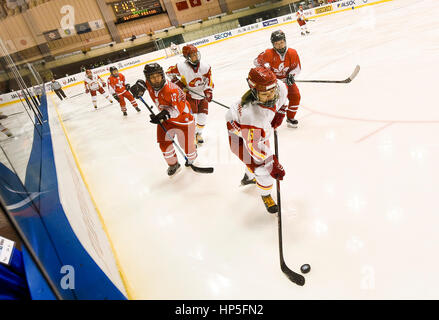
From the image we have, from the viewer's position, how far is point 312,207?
76.7 inches

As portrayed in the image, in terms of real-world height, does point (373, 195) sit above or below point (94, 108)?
below

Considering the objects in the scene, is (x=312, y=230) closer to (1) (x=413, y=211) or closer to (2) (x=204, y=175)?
(1) (x=413, y=211)

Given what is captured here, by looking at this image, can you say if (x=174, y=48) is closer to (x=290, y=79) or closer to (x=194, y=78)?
(x=194, y=78)

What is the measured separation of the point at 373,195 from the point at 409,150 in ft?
2.37

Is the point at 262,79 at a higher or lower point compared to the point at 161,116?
higher

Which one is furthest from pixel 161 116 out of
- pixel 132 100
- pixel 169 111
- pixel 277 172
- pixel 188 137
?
pixel 132 100

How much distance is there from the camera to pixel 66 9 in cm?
1808

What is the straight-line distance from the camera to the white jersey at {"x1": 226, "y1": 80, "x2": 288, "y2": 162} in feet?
5.72

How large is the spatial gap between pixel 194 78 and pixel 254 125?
184cm

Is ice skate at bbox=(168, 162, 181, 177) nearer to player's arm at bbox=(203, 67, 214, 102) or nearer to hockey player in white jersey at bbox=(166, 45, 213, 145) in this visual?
hockey player in white jersey at bbox=(166, 45, 213, 145)

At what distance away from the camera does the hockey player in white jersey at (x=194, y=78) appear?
10.4 feet

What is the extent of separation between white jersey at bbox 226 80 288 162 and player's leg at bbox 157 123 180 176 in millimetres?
1134

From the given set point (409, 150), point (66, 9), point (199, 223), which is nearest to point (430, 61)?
point (409, 150)

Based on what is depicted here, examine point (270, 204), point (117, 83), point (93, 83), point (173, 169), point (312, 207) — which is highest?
point (93, 83)
